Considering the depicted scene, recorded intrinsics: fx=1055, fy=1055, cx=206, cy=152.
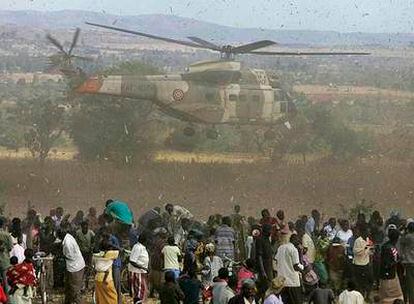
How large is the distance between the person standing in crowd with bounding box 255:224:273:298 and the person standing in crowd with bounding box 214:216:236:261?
1.41 ft

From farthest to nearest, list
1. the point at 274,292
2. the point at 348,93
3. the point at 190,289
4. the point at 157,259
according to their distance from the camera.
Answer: the point at 348,93 → the point at 157,259 → the point at 190,289 → the point at 274,292

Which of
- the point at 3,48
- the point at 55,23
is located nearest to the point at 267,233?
the point at 3,48

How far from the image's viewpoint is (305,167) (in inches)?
1388

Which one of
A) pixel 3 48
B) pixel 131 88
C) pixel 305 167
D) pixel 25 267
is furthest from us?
pixel 3 48

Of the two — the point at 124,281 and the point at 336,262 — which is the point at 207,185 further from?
the point at 336,262

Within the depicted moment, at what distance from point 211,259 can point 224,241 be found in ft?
1.58

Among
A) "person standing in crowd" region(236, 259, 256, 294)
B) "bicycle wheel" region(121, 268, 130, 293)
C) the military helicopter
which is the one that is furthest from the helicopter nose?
"person standing in crowd" region(236, 259, 256, 294)

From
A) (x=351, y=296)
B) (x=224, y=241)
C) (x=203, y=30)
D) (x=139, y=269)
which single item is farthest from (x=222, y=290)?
(x=203, y=30)

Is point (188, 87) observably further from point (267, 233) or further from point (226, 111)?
point (267, 233)

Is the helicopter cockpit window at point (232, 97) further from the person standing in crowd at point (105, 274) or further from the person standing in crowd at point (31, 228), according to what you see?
the person standing in crowd at point (105, 274)

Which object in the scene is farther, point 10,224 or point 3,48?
point 3,48

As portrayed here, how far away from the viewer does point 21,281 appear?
12.4 meters

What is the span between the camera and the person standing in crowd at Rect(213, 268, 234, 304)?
37.1 feet

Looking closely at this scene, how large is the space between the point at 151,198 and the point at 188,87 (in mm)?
3774
